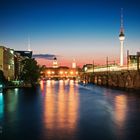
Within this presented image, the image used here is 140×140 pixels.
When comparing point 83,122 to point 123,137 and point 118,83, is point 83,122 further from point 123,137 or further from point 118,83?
point 118,83

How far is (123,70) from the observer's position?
131625mm

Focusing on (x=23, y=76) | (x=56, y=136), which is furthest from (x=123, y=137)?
(x=23, y=76)

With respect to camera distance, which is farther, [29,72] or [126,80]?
[29,72]

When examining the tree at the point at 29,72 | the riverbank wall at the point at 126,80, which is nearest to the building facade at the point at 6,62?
the tree at the point at 29,72

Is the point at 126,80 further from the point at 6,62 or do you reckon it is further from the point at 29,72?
the point at 6,62

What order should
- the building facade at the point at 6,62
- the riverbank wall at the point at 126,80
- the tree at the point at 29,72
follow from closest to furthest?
the riverbank wall at the point at 126,80
the building facade at the point at 6,62
the tree at the point at 29,72

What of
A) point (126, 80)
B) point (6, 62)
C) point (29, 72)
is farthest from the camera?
point (6, 62)

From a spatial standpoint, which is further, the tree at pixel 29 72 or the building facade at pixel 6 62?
the tree at pixel 29 72

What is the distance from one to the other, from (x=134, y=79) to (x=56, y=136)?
9394 cm

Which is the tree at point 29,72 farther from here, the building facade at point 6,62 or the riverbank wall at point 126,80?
the riverbank wall at point 126,80

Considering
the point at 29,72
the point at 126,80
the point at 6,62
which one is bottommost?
the point at 126,80

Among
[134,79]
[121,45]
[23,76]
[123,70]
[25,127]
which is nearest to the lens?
[25,127]

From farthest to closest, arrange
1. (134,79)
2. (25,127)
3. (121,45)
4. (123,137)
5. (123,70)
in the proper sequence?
(121,45), (123,70), (134,79), (25,127), (123,137)

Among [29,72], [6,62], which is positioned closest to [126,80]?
[29,72]
